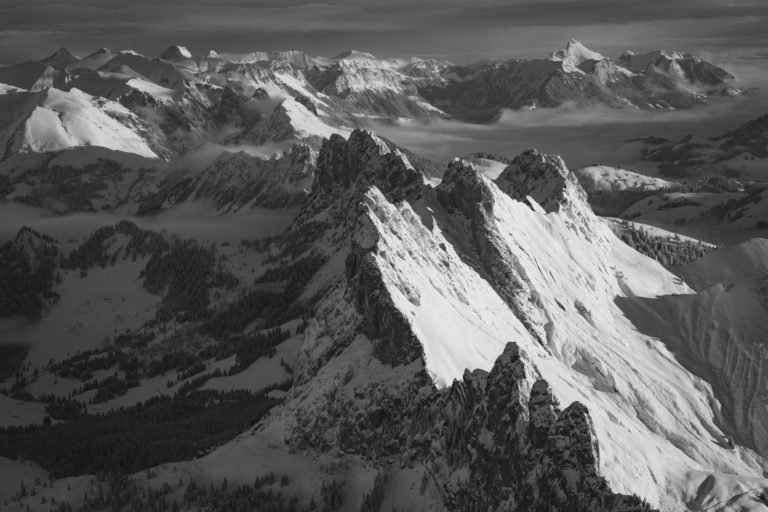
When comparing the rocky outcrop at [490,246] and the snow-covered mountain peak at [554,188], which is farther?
the snow-covered mountain peak at [554,188]

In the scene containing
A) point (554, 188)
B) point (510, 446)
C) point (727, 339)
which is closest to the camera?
point (510, 446)

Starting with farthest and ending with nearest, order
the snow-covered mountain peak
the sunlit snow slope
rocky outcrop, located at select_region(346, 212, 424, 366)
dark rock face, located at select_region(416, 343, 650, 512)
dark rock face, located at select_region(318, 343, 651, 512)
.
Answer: the snow-covered mountain peak
the sunlit snow slope
rocky outcrop, located at select_region(346, 212, 424, 366)
dark rock face, located at select_region(318, 343, 651, 512)
dark rock face, located at select_region(416, 343, 650, 512)

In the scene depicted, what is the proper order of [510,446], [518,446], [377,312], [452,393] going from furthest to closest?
[377,312] → [452,393] → [510,446] → [518,446]

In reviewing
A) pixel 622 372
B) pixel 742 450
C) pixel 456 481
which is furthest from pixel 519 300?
pixel 456 481

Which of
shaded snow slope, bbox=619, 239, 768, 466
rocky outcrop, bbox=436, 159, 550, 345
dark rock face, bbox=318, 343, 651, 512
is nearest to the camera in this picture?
dark rock face, bbox=318, 343, 651, 512

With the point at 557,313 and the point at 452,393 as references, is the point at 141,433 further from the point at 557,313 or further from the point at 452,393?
the point at 452,393

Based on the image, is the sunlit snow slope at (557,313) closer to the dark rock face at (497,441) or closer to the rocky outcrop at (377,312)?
the rocky outcrop at (377,312)

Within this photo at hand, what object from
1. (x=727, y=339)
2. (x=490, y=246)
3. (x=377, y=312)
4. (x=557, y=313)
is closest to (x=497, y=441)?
(x=377, y=312)

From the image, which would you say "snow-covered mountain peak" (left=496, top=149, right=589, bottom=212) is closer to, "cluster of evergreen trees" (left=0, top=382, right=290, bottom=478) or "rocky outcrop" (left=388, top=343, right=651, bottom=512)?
"cluster of evergreen trees" (left=0, top=382, right=290, bottom=478)

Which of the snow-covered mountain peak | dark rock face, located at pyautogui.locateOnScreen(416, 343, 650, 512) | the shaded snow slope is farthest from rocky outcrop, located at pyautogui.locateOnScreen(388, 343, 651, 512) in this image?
the snow-covered mountain peak

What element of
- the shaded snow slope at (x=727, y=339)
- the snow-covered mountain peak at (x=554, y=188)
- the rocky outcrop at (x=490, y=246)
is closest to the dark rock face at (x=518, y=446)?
the rocky outcrop at (x=490, y=246)

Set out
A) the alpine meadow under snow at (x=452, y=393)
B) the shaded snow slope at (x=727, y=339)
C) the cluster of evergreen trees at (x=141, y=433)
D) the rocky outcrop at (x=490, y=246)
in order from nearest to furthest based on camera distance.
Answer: the alpine meadow under snow at (x=452, y=393) → the cluster of evergreen trees at (x=141, y=433) → the rocky outcrop at (x=490, y=246) → the shaded snow slope at (x=727, y=339)

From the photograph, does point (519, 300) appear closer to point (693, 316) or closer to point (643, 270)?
point (693, 316)
